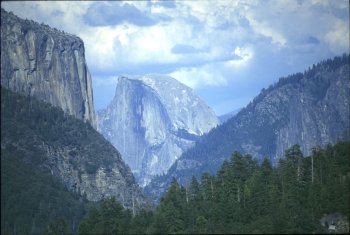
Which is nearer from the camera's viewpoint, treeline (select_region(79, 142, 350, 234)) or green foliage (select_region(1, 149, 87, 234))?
green foliage (select_region(1, 149, 87, 234))

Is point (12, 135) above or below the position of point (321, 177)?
above

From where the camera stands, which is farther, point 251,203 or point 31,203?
point 31,203

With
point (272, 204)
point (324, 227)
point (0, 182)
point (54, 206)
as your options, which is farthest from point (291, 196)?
point (54, 206)

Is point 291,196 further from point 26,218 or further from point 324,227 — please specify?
point 26,218

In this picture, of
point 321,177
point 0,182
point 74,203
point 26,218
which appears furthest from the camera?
point 74,203

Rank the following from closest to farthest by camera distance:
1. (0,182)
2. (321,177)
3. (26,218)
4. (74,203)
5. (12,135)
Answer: (0,182)
(321,177)
(26,218)
(12,135)
(74,203)

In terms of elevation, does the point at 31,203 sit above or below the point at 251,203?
above

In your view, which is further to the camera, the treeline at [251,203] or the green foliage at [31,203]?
the treeline at [251,203]

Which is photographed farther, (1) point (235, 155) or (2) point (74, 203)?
(2) point (74, 203)
